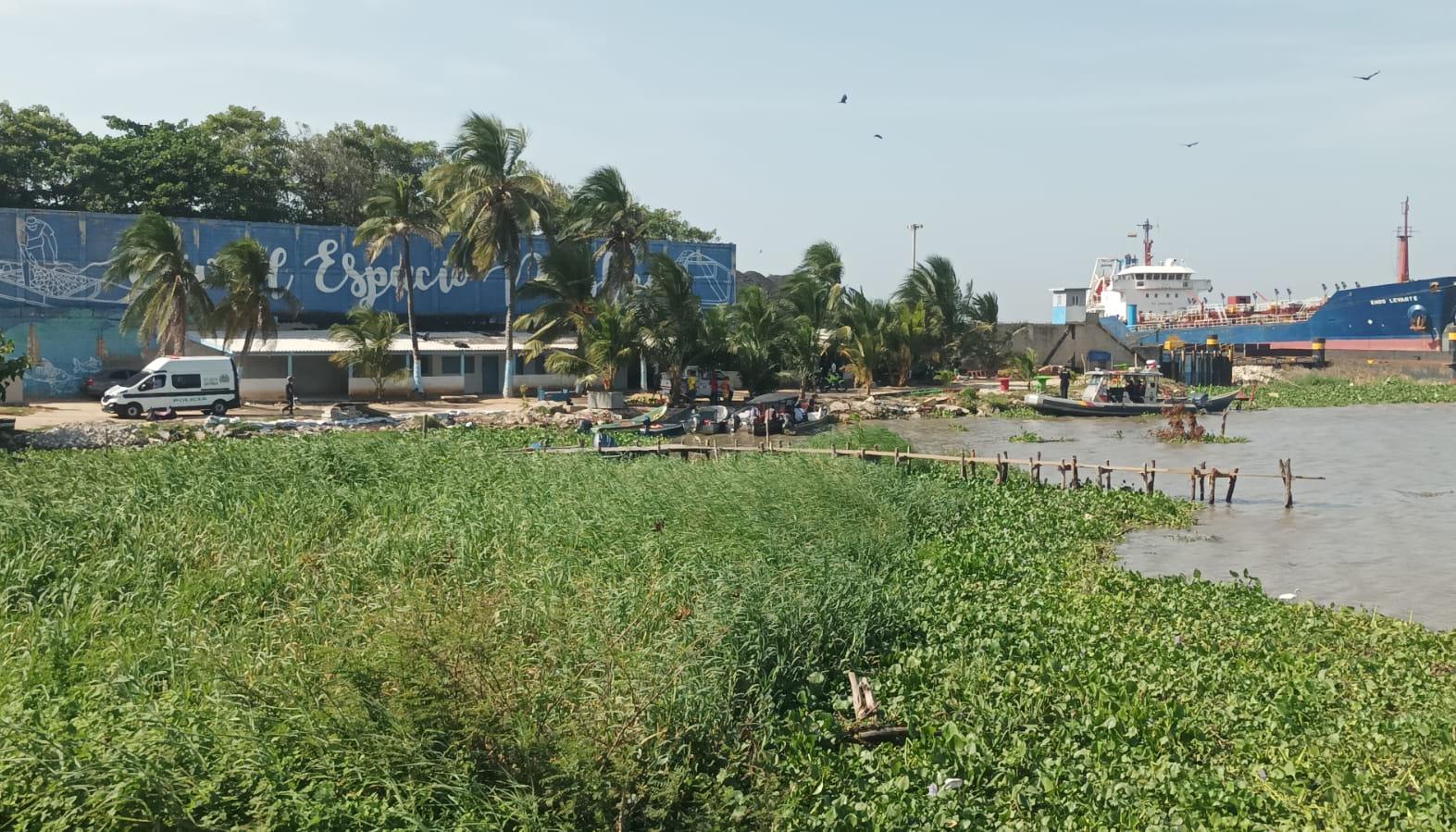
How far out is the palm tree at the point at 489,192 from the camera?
35.6 meters

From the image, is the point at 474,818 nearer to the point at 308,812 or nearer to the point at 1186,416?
the point at 308,812

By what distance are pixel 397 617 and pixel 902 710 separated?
417 centimetres

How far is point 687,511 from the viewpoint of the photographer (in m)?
14.2

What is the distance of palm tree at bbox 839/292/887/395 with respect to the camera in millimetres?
43406

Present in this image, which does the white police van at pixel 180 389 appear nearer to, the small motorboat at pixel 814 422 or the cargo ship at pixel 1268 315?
the small motorboat at pixel 814 422

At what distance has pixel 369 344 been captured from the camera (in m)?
35.5

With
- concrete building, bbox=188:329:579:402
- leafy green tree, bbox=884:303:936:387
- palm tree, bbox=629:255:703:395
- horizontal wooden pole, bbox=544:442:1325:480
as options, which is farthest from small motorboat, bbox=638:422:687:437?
leafy green tree, bbox=884:303:936:387

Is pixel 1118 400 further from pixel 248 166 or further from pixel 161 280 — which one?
pixel 248 166

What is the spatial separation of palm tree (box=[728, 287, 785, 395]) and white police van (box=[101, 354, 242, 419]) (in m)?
16.8

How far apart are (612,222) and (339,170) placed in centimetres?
1737

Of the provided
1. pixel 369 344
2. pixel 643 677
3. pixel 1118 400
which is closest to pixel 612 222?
pixel 369 344

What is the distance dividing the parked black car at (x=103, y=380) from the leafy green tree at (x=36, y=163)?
10.9m

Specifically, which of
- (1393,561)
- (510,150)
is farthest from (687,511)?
(510,150)

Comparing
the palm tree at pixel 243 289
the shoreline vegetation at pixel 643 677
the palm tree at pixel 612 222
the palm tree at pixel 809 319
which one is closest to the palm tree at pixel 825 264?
the palm tree at pixel 809 319
